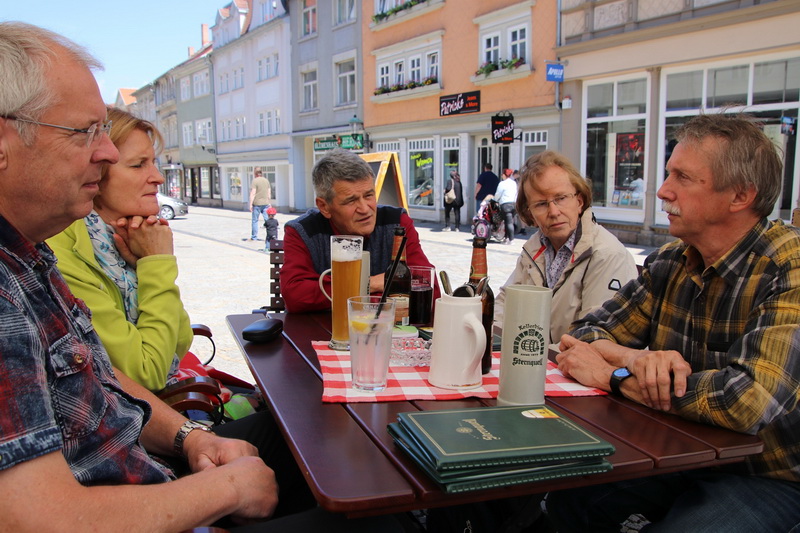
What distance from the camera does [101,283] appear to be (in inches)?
74.7

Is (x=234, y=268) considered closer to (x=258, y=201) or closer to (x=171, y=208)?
(x=258, y=201)

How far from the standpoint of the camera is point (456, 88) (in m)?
17.9

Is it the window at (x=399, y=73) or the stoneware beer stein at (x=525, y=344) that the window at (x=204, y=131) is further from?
the stoneware beer stein at (x=525, y=344)

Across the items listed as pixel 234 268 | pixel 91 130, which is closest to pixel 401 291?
pixel 91 130

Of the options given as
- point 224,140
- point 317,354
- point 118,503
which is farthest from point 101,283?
point 224,140

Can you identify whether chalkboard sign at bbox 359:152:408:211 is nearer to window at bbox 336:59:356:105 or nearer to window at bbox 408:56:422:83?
window at bbox 408:56:422:83

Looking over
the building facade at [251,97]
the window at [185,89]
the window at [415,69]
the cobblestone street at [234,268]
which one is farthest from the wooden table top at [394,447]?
the window at [185,89]

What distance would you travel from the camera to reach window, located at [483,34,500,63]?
16.4 m

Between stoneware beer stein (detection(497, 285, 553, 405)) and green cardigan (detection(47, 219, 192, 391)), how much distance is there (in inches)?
42.9

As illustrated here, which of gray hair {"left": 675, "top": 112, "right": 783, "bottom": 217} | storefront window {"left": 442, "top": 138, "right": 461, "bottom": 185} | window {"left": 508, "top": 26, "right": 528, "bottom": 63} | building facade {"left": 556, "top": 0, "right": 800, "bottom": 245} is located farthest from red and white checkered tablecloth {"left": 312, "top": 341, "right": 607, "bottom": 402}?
→ storefront window {"left": 442, "top": 138, "right": 461, "bottom": 185}

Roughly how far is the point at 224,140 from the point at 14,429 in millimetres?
35148

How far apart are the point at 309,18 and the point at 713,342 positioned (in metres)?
25.9

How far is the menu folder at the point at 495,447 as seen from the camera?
3.61 ft

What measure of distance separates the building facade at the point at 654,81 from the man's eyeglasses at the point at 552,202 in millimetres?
8756
